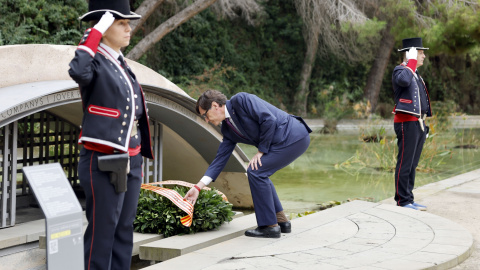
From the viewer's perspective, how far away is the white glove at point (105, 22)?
10.8 feet

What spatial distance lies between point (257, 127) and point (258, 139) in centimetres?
14

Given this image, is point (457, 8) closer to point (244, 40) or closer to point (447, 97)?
point (244, 40)

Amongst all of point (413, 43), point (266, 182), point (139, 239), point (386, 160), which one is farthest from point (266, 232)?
point (386, 160)

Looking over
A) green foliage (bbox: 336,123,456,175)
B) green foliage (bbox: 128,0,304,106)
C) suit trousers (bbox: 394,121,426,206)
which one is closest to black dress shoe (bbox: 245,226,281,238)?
suit trousers (bbox: 394,121,426,206)

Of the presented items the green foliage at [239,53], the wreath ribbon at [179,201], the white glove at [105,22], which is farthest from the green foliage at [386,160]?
the white glove at [105,22]

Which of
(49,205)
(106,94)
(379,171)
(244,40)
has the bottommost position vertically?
(379,171)

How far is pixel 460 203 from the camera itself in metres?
7.41

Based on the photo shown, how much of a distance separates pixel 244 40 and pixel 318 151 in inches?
417

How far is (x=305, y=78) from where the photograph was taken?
84.1 feet

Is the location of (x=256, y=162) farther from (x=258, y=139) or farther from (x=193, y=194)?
(x=193, y=194)

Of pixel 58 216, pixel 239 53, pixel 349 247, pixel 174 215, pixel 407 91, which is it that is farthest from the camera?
pixel 239 53

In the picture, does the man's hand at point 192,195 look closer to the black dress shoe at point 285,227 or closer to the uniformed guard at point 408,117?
the black dress shoe at point 285,227

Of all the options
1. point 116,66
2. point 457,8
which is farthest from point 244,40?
point 116,66

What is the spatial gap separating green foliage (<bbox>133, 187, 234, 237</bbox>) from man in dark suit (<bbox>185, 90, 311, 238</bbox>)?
1.25 ft
